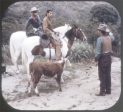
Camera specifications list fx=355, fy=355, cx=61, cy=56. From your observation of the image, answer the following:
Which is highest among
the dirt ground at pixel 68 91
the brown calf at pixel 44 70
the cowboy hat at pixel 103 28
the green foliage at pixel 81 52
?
the cowboy hat at pixel 103 28

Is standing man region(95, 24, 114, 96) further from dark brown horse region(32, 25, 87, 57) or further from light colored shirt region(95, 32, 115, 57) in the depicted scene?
dark brown horse region(32, 25, 87, 57)

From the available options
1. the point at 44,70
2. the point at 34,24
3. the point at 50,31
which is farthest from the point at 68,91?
the point at 34,24

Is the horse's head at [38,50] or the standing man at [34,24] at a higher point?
the standing man at [34,24]

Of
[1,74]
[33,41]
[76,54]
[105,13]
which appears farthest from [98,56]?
[1,74]

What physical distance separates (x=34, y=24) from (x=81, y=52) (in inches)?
17.6

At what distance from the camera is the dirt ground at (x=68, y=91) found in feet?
9.42

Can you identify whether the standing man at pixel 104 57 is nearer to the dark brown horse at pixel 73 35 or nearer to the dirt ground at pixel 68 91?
the dirt ground at pixel 68 91

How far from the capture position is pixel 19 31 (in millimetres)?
2900

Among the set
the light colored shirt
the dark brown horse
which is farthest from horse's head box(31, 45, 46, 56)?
the light colored shirt

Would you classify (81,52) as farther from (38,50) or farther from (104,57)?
(38,50)

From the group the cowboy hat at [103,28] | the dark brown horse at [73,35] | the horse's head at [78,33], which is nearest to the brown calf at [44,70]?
the dark brown horse at [73,35]

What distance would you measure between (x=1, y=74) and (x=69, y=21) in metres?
0.71

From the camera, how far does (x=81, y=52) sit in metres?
2.92

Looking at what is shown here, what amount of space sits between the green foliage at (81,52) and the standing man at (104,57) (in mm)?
58
